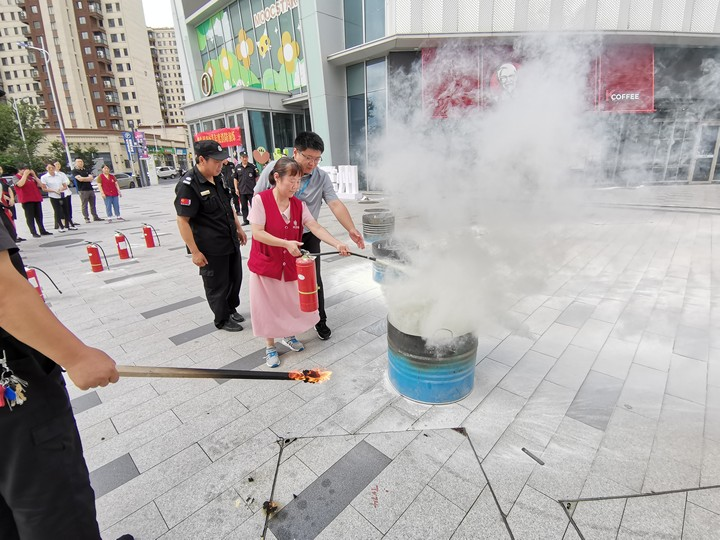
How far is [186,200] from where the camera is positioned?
3299 millimetres

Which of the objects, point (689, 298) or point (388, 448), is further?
point (689, 298)

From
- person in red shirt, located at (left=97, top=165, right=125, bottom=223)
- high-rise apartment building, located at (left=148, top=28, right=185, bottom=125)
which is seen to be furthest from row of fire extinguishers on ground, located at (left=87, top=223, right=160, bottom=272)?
high-rise apartment building, located at (left=148, top=28, right=185, bottom=125)

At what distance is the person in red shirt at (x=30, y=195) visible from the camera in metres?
8.61

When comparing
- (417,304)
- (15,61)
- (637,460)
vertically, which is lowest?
(637,460)

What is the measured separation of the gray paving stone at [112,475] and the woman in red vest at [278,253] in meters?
1.23

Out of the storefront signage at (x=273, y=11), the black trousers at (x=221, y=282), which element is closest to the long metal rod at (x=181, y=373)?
the black trousers at (x=221, y=282)

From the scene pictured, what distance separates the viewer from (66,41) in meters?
51.3

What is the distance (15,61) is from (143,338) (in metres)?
81.0

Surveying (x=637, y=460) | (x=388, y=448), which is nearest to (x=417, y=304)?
(x=388, y=448)

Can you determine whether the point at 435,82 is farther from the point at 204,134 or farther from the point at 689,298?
the point at 204,134

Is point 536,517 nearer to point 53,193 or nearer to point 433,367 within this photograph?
point 433,367

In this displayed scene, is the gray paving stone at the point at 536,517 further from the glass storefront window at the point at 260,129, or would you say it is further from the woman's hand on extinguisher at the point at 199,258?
the glass storefront window at the point at 260,129

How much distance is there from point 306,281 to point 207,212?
4.50 feet

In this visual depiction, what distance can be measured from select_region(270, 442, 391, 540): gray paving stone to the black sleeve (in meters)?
2.58
